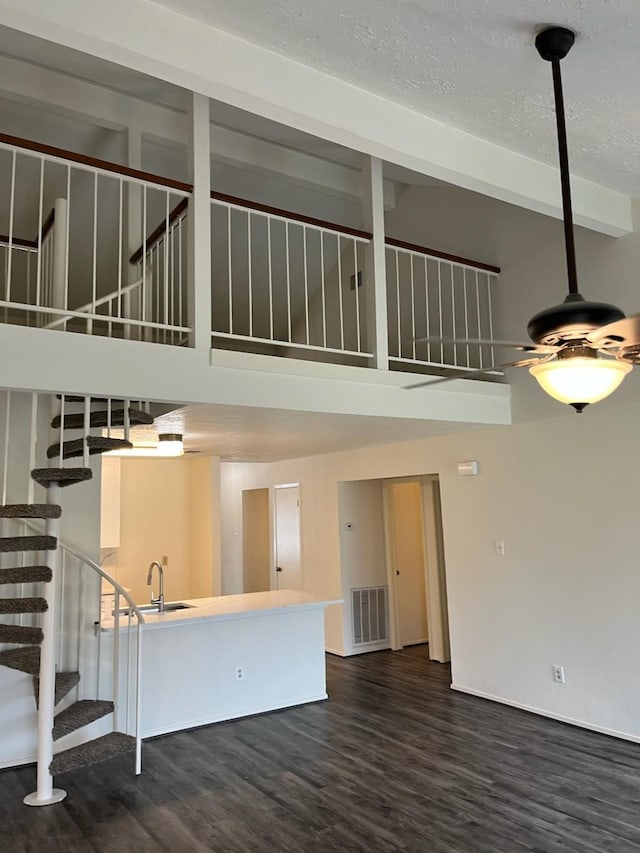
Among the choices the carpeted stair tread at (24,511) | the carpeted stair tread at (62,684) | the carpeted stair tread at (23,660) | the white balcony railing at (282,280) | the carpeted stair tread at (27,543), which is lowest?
the carpeted stair tread at (62,684)

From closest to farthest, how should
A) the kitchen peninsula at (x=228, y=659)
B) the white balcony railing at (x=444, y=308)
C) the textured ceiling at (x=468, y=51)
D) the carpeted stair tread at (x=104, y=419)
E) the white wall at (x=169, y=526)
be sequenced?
1. the textured ceiling at (x=468, y=51)
2. the carpeted stair tread at (x=104, y=419)
3. the kitchen peninsula at (x=228, y=659)
4. the white balcony railing at (x=444, y=308)
5. the white wall at (x=169, y=526)

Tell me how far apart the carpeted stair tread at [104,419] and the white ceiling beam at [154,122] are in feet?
8.27

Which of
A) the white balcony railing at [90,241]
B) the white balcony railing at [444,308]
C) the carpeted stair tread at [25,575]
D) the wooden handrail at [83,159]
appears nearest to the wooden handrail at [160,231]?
the white balcony railing at [90,241]

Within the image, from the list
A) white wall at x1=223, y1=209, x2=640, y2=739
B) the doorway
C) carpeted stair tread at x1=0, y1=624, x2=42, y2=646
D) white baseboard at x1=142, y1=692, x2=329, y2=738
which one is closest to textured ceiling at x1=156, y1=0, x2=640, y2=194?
white wall at x1=223, y1=209, x2=640, y2=739

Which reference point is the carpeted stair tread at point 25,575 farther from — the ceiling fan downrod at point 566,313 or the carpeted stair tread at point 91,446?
the ceiling fan downrod at point 566,313

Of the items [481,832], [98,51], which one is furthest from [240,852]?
[98,51]

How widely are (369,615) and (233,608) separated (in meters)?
2.43

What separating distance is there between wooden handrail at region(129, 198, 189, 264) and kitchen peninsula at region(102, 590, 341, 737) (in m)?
2.68

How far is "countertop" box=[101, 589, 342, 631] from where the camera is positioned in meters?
4.70

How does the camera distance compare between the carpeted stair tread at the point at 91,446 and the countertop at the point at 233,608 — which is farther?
the countertop at the point at 233,608

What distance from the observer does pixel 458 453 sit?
18.8 feet

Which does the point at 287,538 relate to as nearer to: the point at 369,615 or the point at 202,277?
the point at 369,615

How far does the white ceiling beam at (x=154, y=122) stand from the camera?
457cm

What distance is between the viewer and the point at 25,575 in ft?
11.7
